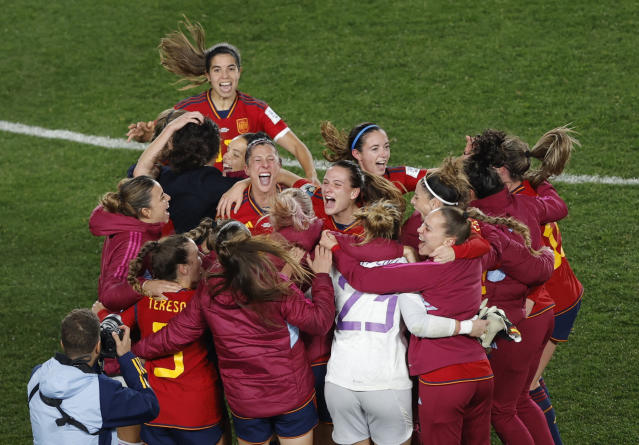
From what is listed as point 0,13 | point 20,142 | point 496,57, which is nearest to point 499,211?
point 496,57

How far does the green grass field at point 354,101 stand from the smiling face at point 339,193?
2.39 metres

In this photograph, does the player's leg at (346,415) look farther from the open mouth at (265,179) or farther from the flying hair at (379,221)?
the open mouth at (265,179)

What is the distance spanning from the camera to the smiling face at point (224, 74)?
6.43m

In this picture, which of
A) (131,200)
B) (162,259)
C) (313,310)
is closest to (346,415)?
(313,310)

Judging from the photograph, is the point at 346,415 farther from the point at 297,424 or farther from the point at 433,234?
the point at 433,234

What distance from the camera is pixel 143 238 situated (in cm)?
479

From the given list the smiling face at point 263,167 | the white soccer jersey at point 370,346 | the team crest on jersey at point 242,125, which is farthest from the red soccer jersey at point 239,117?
the white soccer jersey at point 370,346

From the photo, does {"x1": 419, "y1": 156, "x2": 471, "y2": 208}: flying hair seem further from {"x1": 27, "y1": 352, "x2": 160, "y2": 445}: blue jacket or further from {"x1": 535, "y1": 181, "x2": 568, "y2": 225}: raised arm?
{"x1": 27, "y1": 352, "x2": 160, "y2": 445}: blue jacket

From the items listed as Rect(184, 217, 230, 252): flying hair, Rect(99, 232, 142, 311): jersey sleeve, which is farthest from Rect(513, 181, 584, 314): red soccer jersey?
Rect(99, 232, 142, 311): jersey sleeve

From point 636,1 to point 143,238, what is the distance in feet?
31.4

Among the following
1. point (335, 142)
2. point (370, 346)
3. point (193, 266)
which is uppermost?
point (335, 142)

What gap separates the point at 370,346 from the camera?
13.7 ft

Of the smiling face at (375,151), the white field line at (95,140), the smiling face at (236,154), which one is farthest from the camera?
the white field line at (95,140)

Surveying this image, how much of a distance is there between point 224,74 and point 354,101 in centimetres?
458
